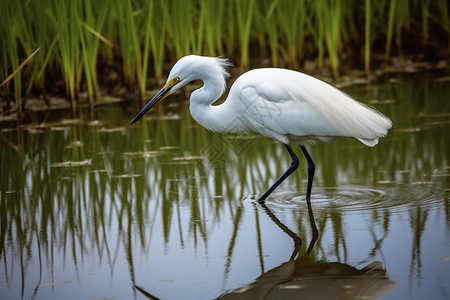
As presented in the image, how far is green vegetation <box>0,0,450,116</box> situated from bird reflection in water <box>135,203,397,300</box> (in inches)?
A: 182

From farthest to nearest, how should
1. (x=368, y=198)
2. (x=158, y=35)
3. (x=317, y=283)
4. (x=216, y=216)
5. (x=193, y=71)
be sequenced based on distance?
(x=158, y=35) → (x=193, y=71) → (x=368, y=198) → (x=216, y=216) → (x=317, y=283)

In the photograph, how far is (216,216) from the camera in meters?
4.80

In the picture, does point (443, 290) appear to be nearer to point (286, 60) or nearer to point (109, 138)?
point (109, 138)

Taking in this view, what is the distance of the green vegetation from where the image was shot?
8.19 m

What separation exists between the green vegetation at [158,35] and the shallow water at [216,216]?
1.01 metres

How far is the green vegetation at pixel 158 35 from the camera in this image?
26.9ft

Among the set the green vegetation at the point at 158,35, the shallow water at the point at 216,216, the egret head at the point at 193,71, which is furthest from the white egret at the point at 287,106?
the green vegetation at the point at 158,35

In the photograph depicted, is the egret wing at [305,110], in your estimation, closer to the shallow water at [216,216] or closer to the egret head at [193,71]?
the egret head at [193,71]

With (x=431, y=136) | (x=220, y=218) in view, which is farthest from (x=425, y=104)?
(x=220, y=218)

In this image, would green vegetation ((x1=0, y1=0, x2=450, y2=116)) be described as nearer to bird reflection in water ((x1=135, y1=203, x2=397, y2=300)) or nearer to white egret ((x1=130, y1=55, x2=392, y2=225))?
white egret ((x1=130, y1=55, x2=392, y2=225))

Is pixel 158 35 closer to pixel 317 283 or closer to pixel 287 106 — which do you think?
pixel 287 106

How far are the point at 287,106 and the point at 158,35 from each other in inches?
214

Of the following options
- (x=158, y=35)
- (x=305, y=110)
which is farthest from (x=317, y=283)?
(x=158, y=35)

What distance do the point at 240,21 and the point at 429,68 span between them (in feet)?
10.1
